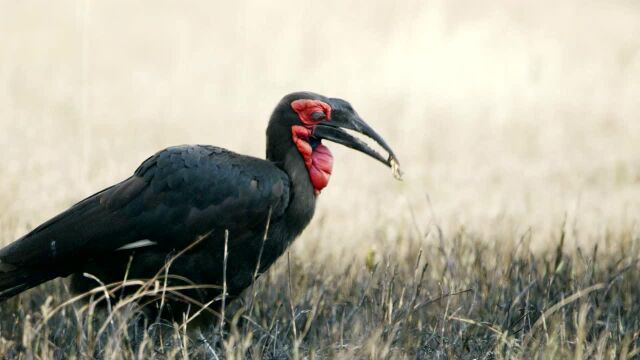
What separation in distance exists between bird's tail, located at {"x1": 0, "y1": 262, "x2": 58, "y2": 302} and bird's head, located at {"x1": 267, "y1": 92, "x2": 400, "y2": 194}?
3.48 feet

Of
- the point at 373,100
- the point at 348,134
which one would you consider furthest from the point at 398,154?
the point at 348,134

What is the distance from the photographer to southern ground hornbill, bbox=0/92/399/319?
4.43 meters

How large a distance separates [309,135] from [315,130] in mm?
33

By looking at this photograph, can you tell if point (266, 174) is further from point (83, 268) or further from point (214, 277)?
point (83, 268)

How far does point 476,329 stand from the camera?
4258 millimetres

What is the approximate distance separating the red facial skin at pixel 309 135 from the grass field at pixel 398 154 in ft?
1.35

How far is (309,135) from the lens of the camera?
4727 mm

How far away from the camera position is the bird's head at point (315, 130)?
4707mm

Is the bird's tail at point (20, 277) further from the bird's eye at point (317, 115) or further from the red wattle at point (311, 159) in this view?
the bird's eye at point (317, 115)

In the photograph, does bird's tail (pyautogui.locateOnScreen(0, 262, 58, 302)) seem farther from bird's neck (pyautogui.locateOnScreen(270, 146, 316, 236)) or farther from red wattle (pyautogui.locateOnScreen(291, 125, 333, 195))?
red wattle (pyautogui.locateOnScreen(291, 125, 333, 195))

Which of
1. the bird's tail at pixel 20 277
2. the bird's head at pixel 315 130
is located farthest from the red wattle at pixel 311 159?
the bird's tail at pixel 20 277

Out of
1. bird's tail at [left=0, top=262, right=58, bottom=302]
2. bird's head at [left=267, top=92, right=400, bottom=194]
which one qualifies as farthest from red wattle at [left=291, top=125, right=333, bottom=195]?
bird's tail at [left=0, top=262, right=58, bottom=302]

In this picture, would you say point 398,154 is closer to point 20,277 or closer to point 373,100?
point 373,100

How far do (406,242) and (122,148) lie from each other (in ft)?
12.3
